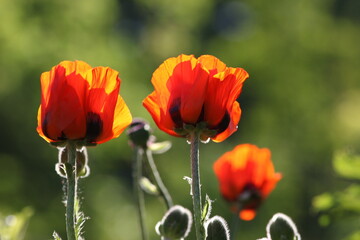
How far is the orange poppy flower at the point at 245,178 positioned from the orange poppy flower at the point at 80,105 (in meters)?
→ 0.63

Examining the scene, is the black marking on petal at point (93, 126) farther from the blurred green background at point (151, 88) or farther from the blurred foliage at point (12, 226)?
the blurred green background at point (151, 88)

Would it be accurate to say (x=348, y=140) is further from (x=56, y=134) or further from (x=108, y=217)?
(x=56, y=134)

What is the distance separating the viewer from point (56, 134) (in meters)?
1.30

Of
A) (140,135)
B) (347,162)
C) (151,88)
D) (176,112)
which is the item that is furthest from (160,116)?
(151,88)

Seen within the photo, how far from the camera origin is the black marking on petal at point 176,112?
53.2 inches

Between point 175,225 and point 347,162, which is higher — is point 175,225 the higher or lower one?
the lower one

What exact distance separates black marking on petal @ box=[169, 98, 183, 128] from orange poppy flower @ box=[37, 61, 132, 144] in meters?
0.09

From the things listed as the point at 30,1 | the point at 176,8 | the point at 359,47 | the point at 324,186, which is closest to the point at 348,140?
the point at 324,186

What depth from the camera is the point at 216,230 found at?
128cm

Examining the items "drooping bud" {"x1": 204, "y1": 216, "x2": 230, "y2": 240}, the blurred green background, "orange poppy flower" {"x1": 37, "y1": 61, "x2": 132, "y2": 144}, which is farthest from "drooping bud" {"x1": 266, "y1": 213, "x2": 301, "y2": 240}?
the blurred green background

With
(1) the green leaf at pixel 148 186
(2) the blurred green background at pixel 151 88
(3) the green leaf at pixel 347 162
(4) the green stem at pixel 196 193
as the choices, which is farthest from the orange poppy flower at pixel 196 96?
(2) the blurred green background at pixel 151 88

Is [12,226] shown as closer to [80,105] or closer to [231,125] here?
[80,105]

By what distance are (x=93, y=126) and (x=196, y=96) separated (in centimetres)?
19

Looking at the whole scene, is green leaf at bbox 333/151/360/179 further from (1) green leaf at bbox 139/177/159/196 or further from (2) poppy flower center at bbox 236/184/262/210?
(1) green leaf at bbox 139/177/159/196
